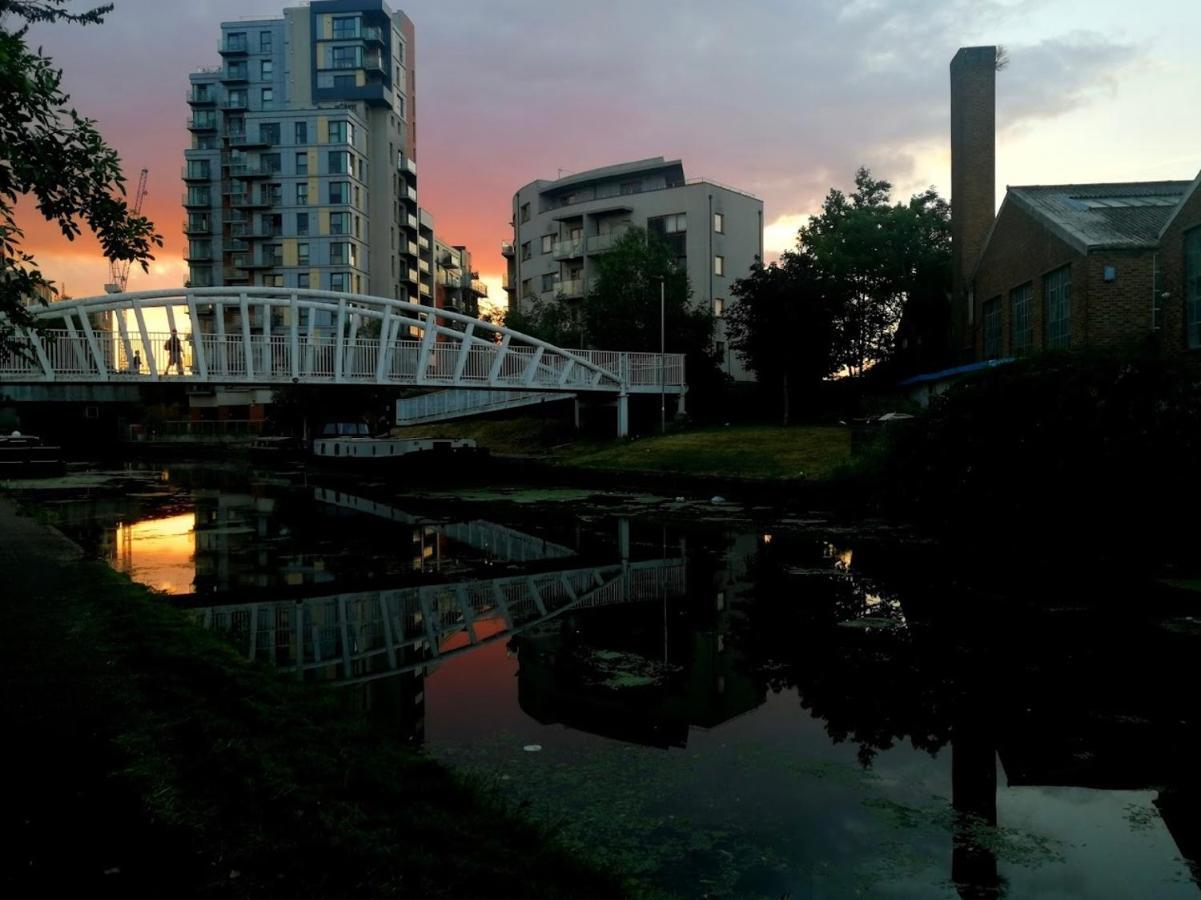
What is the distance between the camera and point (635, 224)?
69625 millimetres

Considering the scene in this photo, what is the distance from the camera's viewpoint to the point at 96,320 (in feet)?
126

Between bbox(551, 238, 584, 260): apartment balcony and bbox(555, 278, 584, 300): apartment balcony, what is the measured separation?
74.7 inches

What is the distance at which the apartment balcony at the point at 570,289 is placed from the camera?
238 feet

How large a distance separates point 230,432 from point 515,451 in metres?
41.4

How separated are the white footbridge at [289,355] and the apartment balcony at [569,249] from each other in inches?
1094

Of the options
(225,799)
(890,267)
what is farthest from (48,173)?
(890,267)

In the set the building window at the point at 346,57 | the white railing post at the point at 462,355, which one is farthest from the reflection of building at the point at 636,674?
the building window at the point at 346,57

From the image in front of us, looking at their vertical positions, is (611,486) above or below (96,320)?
below

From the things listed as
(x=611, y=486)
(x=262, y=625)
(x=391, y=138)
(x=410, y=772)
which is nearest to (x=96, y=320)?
(x=611, y=486)

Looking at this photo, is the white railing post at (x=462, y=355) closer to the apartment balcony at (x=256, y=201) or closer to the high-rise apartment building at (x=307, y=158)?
the high-rise apartment building at (x=307, y=158)

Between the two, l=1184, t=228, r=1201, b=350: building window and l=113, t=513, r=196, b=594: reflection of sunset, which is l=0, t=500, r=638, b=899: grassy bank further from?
l=1184, t=228, r=1201, b=350: building window

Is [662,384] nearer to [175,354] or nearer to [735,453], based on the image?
[735,453]

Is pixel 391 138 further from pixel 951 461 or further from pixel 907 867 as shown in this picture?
pixel 907 867

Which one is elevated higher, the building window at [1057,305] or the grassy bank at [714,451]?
the building window at [1057,305]
